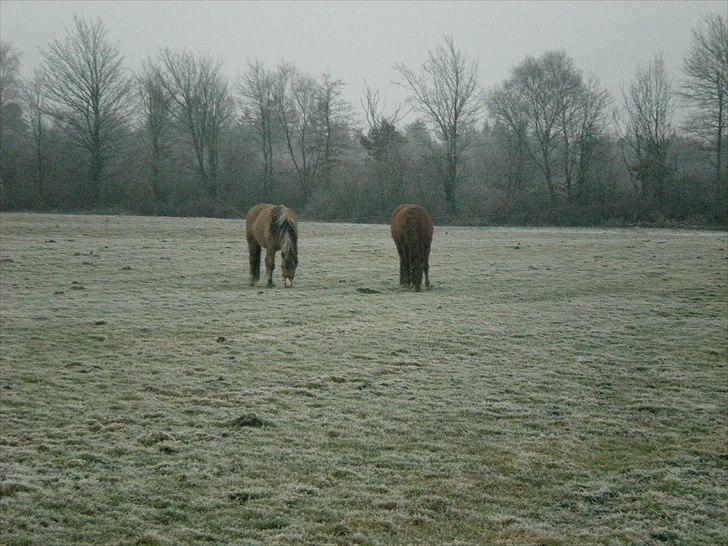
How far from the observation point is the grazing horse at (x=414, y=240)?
17.2 meters

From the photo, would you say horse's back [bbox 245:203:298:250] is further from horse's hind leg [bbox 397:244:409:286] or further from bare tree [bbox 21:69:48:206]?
bare tree [bbox 21:69:48:206]

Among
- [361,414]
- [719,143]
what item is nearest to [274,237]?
[361,414]

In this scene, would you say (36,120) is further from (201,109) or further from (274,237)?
(274,237)

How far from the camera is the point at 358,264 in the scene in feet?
75.1

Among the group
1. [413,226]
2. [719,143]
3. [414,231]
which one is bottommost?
[414,231]

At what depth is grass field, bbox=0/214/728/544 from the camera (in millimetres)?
4996

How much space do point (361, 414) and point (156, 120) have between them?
189 feet

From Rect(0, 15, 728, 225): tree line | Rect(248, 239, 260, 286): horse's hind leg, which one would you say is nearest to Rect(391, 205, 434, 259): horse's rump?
Rect(248, 239, 260, 286): horse's hind leg

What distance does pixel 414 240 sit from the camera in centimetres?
1716

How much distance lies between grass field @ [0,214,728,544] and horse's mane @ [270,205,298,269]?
111 cm

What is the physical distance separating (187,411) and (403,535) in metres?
3.61

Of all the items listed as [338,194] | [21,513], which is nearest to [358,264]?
[21,513]

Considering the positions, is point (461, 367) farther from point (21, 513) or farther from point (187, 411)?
point (21, 513)

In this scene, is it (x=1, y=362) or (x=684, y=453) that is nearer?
(x=684, y=453)
